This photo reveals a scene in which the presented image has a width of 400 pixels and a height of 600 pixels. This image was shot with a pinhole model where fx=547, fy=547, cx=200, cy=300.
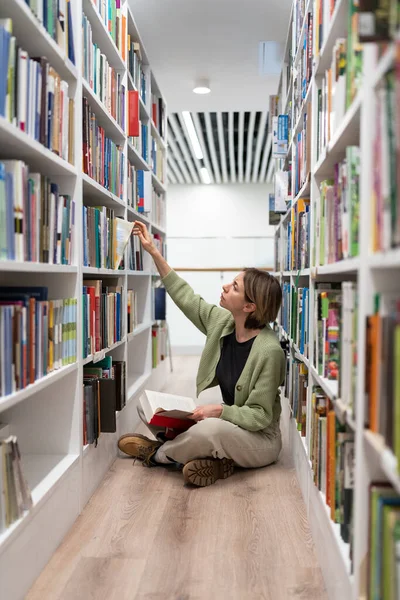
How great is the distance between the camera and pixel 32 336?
5.50ft

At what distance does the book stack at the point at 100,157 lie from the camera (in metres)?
2.37

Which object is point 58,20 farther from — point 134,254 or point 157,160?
point 157,160

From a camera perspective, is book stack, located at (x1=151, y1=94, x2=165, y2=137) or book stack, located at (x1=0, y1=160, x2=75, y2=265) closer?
book stack, located at (x1=0, y1=160, x2=75, y2=265)

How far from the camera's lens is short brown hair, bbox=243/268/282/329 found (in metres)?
2.78

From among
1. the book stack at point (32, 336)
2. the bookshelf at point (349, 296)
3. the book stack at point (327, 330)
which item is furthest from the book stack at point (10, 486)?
the book stack at point (327, 330)

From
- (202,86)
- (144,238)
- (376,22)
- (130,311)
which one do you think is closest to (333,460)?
(376,22)

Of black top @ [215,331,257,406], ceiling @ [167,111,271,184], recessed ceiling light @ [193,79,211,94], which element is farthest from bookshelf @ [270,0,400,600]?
ceiling @ [167,111,271,184]

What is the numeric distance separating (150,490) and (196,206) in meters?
8.84

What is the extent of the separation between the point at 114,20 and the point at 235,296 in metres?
1.64

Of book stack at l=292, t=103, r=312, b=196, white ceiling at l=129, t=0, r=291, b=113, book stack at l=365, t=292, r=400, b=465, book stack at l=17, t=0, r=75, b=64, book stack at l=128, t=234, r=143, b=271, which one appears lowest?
book stack at l=365, t=292, r=400, b=465

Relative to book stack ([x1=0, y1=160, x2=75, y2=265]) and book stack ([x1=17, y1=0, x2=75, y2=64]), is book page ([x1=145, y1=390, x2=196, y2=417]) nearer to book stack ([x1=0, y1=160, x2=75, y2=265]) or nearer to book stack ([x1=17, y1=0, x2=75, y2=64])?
book stack ([x1=0, y1=160, x2=75, y2=265])

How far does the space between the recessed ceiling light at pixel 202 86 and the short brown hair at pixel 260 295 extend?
2800 millimetres

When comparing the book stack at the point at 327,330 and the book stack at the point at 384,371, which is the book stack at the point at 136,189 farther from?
the book stack at the point at 384,371

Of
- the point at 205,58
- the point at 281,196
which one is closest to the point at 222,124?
the point at 205,58
